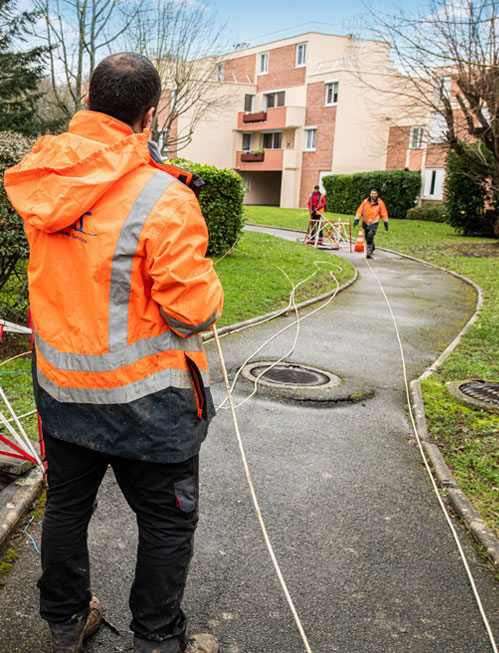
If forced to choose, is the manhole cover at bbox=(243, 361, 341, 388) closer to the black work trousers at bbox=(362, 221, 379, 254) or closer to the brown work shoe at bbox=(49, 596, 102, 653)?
the brown work shoe at bbox=(49, 596, 102, 653)

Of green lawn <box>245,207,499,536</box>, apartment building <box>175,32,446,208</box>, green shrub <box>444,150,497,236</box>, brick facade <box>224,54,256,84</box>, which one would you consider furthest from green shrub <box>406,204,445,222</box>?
brick facade <box>224,54,256,84</box>

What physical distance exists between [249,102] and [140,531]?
52.4m

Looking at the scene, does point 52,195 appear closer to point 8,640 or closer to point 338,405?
point 8,640

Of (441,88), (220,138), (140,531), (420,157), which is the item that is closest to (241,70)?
(220,138)

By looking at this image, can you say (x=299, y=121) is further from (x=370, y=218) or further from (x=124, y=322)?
(x=124, y=322)

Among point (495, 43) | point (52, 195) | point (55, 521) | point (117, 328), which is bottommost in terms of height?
point (55, 521)

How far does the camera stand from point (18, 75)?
2027cm

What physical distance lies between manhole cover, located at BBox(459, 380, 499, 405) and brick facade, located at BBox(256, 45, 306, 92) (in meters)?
43.7

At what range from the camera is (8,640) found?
2547 mm

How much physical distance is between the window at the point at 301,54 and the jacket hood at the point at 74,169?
47.6 meters

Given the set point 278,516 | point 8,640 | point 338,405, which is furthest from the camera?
point 338,405

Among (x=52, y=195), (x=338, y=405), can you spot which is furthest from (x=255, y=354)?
(x=52, y=195)

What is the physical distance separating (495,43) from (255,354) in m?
14.3

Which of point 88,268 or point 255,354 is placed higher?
point 88,268
